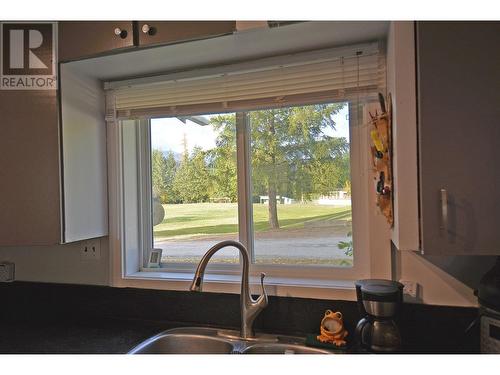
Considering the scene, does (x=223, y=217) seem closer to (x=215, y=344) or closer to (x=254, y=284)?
(x=254, y=284)

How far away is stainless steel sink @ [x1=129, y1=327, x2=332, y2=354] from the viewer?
1298mm

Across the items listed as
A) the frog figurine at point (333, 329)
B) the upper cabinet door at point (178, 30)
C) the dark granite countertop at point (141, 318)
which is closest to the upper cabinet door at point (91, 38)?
the upper cabinet door at point (178, 30)

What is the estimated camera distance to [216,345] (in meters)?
1.39

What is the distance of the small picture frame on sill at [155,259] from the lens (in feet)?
5.82

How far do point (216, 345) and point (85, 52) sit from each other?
1.25 meters

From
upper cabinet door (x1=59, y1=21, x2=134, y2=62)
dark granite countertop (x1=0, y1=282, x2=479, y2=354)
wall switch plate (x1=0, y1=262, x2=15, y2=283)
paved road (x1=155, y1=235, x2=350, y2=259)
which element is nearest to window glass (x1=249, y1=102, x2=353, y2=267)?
paved road (x1=155, y1=235, x2=350, y2=259)

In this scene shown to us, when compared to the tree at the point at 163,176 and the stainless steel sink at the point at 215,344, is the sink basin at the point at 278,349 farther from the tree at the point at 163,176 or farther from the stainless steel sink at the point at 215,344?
the tree at the point at 163,176

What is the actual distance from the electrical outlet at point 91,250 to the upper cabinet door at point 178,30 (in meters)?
0.96

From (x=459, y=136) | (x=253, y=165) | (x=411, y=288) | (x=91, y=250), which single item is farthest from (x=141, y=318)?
(x=459, y=136)

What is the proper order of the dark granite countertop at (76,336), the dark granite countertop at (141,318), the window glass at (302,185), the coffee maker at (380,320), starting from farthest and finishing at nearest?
the window glass at (302,185) → the dark granite countertop at (76,336) → the dark granite countertop at (141,318) → the coffee maker at (380,320)

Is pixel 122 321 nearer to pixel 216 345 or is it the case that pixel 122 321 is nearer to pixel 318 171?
pixel 216 345

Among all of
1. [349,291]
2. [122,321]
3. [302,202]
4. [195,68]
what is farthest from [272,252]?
[195,68]

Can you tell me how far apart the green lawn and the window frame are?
0.17ft

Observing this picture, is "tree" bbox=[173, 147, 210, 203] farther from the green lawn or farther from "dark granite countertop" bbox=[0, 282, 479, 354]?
"dark granite countertop" bbox=[0, 282, 479, 354]
